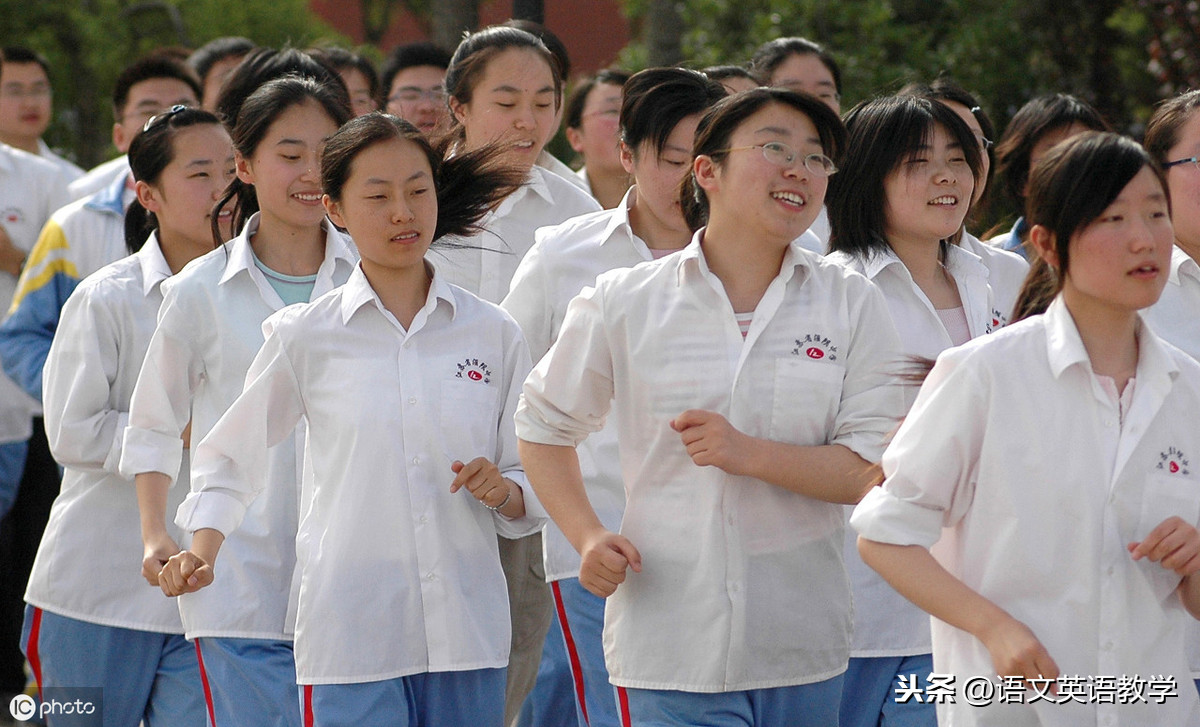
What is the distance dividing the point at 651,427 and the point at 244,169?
1733mm

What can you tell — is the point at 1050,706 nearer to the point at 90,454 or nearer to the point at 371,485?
the point at 371,485

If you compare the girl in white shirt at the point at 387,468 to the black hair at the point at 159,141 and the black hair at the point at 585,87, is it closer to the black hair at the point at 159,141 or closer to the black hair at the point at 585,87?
the black hair at the point at 159,141

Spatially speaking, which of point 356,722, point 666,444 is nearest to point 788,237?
point 666,444

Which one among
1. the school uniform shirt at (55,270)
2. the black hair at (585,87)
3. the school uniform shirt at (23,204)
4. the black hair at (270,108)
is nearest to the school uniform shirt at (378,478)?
the black hair at (270,108)

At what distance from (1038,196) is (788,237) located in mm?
668

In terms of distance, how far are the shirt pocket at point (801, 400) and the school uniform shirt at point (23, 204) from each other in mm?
4787

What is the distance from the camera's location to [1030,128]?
20.4 feet

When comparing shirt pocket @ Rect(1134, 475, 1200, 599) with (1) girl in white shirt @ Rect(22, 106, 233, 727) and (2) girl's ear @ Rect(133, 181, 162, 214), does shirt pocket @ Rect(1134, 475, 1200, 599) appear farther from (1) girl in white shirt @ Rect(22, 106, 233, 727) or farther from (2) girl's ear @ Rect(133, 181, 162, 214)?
(2) girl's ear @ Rect(133, 181, 162, 214)

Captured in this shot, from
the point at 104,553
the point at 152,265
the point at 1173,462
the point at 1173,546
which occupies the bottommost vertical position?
the point at 104,553

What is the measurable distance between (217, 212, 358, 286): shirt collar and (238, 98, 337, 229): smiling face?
7cm

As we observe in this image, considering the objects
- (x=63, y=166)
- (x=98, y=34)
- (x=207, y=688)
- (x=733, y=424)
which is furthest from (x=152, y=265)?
(x=98, y=34)

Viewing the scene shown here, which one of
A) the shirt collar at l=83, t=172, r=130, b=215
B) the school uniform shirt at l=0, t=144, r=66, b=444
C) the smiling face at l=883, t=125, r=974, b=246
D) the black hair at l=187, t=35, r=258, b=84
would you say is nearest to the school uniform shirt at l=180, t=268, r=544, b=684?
the smiling face at l=883, t=125, r=974, b=246

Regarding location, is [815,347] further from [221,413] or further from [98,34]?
[98,34]

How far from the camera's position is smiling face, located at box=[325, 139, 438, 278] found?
423cm
